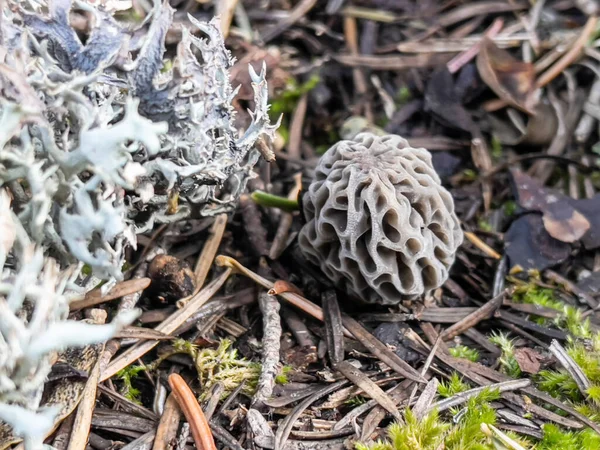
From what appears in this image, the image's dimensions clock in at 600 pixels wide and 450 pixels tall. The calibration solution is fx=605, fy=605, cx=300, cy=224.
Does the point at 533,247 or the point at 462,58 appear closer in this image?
the point at 533,247

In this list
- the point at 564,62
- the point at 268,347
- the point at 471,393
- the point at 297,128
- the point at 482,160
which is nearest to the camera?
the point at 471,393

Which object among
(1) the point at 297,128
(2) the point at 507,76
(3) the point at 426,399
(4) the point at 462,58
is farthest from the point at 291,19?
(3) the point at 426,399

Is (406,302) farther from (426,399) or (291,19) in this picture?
(291,19)

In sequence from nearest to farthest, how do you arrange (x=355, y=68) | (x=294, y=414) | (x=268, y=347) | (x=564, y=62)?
(x=294, y=414) → (x=268, y=347) → (x=564, y=62) → (x=355, y=68)

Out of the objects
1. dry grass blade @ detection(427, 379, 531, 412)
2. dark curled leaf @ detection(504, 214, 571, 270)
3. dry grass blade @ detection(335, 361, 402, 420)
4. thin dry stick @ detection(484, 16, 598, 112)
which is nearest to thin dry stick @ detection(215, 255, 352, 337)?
dry grass blade @ detection(335, 361, 402, 420)

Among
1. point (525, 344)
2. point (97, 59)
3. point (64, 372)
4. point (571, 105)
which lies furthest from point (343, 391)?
point (571, 105)

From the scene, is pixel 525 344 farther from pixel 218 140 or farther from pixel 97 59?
pixel 97 59
